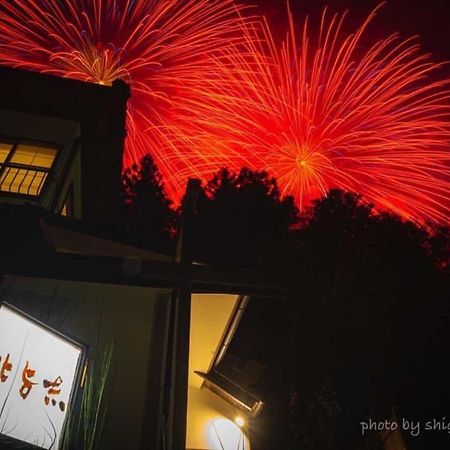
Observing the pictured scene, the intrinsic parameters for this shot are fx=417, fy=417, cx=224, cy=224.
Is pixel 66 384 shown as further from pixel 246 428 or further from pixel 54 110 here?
pixel 54 110

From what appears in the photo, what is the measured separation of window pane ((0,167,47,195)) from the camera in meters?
7.76

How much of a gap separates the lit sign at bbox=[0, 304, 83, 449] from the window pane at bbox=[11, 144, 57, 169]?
18.5 ft

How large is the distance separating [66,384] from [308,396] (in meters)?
8.94

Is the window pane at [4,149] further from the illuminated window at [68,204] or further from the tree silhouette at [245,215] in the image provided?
the tree silhouette at [245,215]

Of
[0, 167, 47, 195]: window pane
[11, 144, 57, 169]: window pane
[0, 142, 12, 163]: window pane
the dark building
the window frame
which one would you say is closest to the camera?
the dark building

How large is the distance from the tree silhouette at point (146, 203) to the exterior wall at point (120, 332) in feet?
34.7

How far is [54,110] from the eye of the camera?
342 inches

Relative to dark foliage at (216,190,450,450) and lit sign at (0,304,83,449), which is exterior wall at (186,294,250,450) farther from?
dark foliage at (216,190,450,450)

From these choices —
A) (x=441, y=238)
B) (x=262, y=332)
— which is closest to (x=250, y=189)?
(x=262, y=332)

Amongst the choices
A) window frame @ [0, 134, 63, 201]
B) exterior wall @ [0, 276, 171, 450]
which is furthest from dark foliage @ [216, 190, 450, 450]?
window frame @ [0, 134, 63, 201]

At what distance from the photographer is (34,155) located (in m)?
8.38

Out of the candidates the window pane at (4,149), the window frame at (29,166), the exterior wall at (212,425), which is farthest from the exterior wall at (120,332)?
the window pane at (4,149)

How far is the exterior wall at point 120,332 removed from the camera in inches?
197

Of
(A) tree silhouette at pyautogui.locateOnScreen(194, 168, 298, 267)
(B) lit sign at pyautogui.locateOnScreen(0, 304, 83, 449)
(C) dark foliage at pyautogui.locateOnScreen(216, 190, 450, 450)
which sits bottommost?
(B) lit sign at pyautogui.locateOnScreen(0, 304, 83, 449)
